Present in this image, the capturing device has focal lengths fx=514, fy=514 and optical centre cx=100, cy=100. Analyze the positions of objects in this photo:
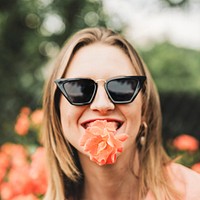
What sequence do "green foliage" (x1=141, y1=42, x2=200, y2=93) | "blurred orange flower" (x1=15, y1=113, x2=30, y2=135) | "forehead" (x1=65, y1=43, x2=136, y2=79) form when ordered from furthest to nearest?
"green foliage" (x1=141, y1=42, x2=200, y2=93), "blurred orange flower" (x1=15, y1=113, x2=30, y2=135), "forehead" (x1=65, y1=43, x2=136, y2=79)

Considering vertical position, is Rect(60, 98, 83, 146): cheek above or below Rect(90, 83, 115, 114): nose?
below

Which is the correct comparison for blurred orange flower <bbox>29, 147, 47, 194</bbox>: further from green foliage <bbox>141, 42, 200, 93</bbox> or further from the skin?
green foliage <bbox>141, 42, 200, 93</bbox>

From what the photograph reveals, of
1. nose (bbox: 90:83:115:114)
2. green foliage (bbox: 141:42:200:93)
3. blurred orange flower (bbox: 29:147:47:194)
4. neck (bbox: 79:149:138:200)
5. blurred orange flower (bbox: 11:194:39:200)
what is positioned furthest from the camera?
green foliage (bbox: 141:42:200:93)

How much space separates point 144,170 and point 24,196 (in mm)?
1250

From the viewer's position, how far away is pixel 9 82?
28.7ft

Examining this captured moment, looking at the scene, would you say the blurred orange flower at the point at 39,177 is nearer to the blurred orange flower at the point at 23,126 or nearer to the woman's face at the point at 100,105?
the woman's face at the point at 100,105

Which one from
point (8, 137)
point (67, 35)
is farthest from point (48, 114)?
point (67, 35)

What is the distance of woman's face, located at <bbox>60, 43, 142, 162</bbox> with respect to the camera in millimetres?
2658

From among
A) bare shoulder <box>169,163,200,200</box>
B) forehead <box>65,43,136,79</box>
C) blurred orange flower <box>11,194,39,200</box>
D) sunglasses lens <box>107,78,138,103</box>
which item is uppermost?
forehead <box>65,43,136,79</box>

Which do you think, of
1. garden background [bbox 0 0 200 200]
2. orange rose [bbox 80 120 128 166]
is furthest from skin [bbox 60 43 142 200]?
garden background [bbox 0 0 200 200]

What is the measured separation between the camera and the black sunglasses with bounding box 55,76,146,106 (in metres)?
2.68

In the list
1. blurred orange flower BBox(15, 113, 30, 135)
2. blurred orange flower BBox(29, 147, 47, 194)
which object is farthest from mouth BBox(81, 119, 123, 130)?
blurred orange flower BBox(15, 113, 30, 135)

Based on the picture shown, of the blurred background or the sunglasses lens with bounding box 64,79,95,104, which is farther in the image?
the blurred background

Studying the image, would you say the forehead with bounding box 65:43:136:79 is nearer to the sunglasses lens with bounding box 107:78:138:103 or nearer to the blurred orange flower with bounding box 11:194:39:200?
the sunglasses lens with bounding box 107:78:138:103
